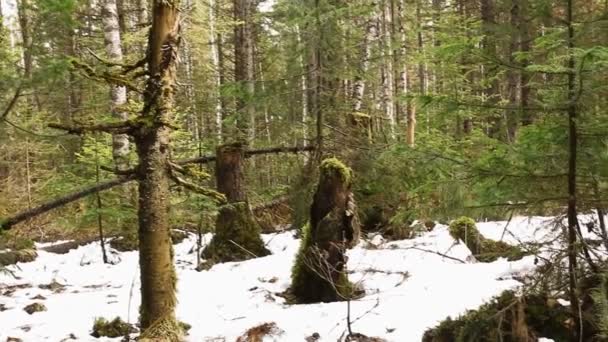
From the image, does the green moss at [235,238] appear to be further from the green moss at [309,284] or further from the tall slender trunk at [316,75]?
the green moss at [309,284]

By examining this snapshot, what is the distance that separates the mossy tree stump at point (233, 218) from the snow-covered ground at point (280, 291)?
1.32ft

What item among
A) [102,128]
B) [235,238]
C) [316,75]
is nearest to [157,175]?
[102,128]

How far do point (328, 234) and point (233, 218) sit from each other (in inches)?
110

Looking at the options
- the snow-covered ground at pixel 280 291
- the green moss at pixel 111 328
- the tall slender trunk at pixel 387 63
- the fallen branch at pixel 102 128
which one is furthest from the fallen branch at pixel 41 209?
the tall slender trunk at pixel 387 63

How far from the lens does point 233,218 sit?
831cm

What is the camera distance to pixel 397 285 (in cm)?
589

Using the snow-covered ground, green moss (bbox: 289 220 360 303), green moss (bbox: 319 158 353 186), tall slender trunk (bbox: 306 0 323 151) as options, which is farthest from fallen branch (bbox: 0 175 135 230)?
tall slender trunk (bbox: 306 0 323 151)

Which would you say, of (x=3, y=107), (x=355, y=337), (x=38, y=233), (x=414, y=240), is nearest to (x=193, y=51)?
(x=38, y=233)

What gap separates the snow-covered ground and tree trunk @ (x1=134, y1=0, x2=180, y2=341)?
0.52m

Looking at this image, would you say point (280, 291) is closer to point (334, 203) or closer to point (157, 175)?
point (334, 203)

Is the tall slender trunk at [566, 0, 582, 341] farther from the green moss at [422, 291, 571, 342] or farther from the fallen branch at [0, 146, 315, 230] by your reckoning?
the fallen branch at [0, 146, 315, 230]

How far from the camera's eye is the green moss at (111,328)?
509cm

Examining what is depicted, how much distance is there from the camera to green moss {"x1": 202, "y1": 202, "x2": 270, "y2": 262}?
27.0 feet

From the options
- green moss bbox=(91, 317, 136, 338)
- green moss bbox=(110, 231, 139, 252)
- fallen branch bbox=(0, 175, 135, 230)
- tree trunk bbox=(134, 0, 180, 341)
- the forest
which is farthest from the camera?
green moss bbox=(110, 231, 139, 252)
